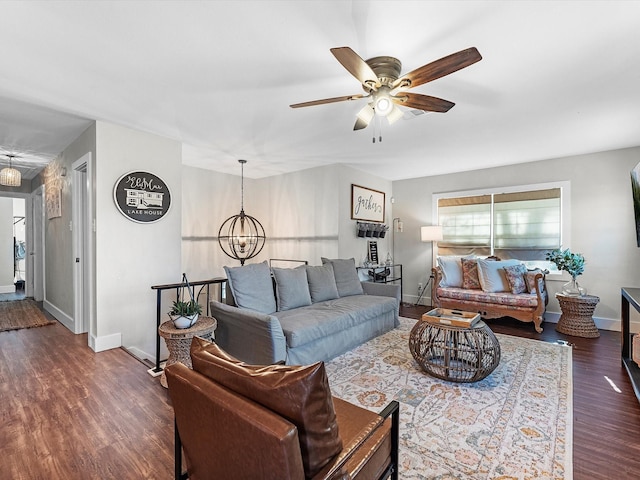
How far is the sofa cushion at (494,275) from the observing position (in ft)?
15.6

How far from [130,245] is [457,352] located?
3589 mm

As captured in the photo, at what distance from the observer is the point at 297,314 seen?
10.9ft

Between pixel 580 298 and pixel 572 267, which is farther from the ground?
pixel 572 267

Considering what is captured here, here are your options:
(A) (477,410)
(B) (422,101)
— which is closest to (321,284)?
(A) (477,410)

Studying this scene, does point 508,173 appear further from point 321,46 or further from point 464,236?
point 321,46

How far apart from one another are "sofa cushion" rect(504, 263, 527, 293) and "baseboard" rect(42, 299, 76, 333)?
19.5ft

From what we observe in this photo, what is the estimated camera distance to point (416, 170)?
5.70 m

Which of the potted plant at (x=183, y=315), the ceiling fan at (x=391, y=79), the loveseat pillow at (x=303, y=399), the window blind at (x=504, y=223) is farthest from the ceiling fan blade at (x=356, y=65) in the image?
the window blind at (x=504, y=223)

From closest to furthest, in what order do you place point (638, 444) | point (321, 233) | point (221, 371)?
point (221, 371), point (638, 444), point (321, 233)

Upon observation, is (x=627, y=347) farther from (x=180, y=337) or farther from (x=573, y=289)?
Answer: (x=180, y=337)

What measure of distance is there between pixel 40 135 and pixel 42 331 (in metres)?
2.44

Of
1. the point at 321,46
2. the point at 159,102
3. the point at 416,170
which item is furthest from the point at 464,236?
the point at 159,102

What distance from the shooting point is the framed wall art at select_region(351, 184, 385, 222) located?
547 cm

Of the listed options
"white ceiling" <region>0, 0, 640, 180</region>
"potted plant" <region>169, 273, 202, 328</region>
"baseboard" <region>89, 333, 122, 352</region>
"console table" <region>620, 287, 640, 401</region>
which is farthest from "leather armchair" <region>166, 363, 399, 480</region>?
"baseboard" <region>89, 333, 122, 352</region>
